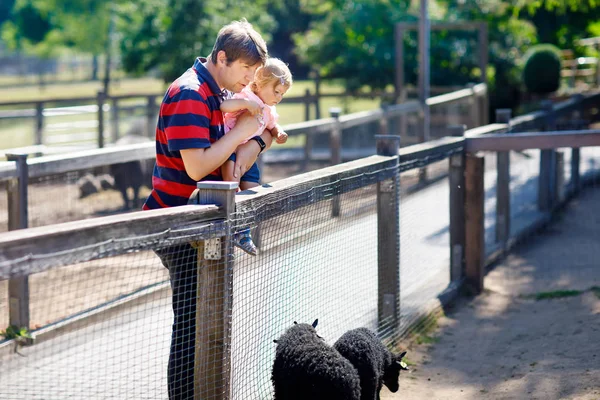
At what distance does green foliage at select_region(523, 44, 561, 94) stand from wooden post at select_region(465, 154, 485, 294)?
14.1 m

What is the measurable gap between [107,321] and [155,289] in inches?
20.0

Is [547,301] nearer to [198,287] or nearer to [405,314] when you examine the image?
[405,314]

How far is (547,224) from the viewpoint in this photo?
887 cm

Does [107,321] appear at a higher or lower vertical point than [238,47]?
lower

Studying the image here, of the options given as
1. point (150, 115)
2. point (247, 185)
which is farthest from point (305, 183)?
point (150, 115)

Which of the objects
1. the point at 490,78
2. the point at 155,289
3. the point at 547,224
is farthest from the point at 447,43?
the point at 155,289

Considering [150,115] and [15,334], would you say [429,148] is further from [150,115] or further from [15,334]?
[150,115]

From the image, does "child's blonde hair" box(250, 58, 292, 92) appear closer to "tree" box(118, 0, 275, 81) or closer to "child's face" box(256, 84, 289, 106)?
"child's face" box(256, 84, 289, 106)

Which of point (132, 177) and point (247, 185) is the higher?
point (247, 185)

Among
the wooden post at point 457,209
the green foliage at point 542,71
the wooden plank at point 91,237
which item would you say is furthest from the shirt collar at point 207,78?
the green foliage at point 542,71

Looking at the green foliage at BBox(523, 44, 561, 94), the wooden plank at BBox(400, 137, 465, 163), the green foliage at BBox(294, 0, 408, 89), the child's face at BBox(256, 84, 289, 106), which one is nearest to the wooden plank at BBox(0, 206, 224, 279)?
the child's face at BBox(256, 84, 289, 106)

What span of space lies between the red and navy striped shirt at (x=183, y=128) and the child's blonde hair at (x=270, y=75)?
0.28m

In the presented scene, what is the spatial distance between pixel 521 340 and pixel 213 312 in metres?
2.81

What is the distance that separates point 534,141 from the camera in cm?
566
